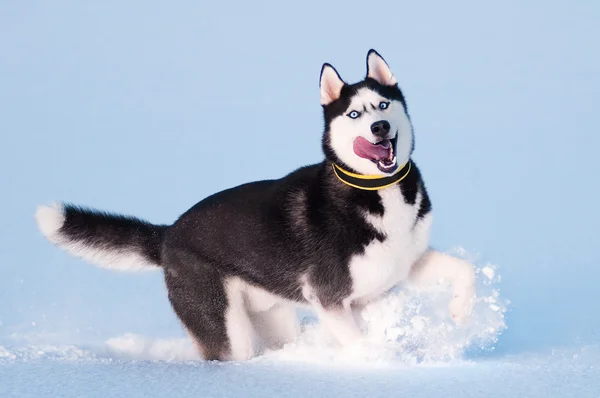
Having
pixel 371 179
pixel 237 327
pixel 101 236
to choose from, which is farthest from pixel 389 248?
pixel 101 236

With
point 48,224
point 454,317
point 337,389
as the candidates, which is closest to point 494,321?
point 454,317

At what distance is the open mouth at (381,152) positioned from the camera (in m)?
5.60

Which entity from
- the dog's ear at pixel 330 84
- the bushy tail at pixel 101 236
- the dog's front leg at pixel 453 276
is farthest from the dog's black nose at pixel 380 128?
the bushy tail at pixel 101 236

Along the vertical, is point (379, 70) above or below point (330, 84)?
above

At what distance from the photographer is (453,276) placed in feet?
19.5

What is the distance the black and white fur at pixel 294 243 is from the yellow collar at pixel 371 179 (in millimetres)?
43

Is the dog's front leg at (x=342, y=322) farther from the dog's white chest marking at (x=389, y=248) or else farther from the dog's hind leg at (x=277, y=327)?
the dog's hind leg at (x=277, y=327)

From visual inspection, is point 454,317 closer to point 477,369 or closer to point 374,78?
point 477,369

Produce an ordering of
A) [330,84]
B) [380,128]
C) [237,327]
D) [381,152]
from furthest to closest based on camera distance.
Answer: [237,327] < [330,84] < [381,152] < [380,128]

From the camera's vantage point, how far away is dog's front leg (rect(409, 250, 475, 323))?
5.89 metres

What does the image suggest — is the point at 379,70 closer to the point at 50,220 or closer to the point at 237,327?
the point at 237,327

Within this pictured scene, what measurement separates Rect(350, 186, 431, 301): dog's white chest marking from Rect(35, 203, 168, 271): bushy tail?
167 centimetres

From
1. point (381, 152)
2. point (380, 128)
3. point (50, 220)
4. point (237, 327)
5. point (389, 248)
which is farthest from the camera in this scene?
point (50, 220)

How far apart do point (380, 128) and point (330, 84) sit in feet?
1.97
